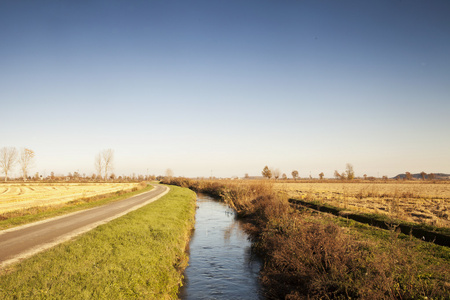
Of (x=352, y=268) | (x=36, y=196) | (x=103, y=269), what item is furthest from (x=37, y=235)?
(x=36, y=196)

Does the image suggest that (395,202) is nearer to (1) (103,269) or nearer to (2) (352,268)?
(2) (352,268)

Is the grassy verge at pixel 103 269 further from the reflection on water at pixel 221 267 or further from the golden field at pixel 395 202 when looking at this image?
the golden field at pixel 395 202

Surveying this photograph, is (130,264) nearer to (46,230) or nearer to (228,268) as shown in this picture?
(228,268)

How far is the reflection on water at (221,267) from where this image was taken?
10148mm

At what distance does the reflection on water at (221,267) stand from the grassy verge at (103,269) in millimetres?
796

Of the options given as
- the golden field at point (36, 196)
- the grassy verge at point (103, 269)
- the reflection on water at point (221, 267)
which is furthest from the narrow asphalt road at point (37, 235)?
the golden field at point (36, 196)

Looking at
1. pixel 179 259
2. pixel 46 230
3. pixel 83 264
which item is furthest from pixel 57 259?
pixel 46 230

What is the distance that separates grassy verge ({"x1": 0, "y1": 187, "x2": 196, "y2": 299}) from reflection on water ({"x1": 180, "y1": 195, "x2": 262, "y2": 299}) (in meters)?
0.80

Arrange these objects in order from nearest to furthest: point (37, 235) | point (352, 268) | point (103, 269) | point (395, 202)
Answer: point (352, 268)
point (103, 269)
point (37, 235)
point (395, 202)

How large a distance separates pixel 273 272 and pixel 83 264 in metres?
6.85

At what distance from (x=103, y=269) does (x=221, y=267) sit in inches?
239

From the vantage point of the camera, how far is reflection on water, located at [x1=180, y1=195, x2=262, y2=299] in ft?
33.3

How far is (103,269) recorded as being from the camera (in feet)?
27.8

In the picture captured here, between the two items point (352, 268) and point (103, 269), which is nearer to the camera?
point (352, 268)
